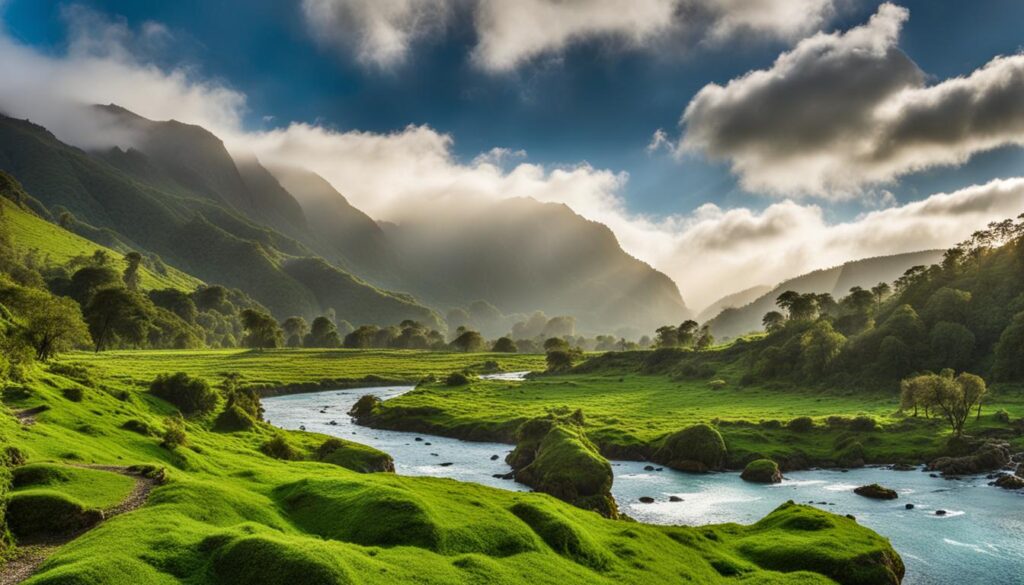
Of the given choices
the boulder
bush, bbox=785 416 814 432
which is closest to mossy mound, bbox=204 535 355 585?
the boulder

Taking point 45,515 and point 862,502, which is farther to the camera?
point 862,502

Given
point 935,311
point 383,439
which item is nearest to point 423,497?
point 383,439

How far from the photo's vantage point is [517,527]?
122 ft

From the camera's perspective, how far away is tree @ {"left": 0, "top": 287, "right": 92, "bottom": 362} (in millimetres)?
77325

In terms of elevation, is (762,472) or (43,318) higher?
(43,318)

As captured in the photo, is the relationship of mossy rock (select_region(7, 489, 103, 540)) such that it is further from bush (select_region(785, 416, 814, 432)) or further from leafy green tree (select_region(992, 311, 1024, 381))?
leafy green tree (select_region(992, 311, 1024, 381))

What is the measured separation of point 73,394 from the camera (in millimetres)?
Answer: 57469

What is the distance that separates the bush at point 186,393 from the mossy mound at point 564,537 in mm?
61662

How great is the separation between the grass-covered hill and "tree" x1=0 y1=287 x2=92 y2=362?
82.2 ft

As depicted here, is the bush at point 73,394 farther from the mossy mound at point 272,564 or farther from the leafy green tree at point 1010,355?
the leafy green tree at point 1010,355

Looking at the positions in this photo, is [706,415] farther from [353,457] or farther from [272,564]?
[272,564]

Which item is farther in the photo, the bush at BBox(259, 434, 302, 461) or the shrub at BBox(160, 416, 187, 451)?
the bush at BBox(259, 434, 302, 461)

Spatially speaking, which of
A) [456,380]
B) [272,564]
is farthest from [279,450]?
[456,380]

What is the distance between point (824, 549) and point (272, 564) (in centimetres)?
3848
